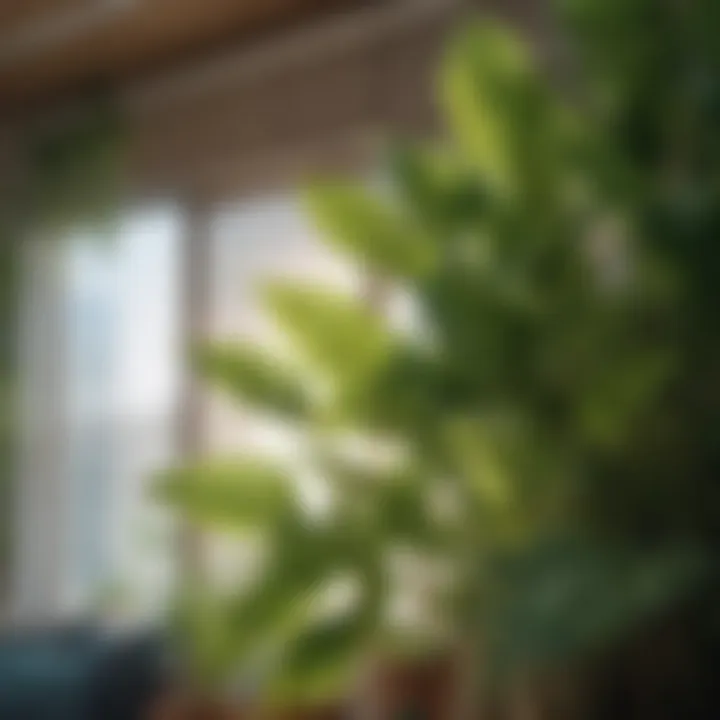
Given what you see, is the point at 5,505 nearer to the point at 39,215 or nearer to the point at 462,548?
the point at 39,215

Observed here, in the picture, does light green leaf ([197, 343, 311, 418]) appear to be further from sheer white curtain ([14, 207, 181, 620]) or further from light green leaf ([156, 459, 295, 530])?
sheer white curtain ([14, 207, 181, 620])

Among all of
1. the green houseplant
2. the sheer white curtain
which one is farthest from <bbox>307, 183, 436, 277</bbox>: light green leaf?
the sheer white curtain

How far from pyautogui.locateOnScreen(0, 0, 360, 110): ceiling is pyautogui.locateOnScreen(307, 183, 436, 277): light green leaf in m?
0.39

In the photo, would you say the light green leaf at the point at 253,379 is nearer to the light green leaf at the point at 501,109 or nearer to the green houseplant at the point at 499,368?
the green houseplant at the point at 499,368

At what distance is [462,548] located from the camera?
0.86 meters

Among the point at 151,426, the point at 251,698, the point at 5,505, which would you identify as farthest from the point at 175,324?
the point at 251,698

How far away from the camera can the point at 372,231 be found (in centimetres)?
86

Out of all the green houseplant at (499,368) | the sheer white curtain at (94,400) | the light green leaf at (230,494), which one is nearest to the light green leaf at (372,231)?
the green houseplant at (499,368)

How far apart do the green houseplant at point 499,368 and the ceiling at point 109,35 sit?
0.36 metres

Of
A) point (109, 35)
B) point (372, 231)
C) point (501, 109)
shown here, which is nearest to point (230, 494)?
Answer: point (372, 231)

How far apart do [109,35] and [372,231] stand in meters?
0.50

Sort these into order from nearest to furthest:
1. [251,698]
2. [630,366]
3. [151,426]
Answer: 1. [630,366]
2. [251,698]
3. [151,426]

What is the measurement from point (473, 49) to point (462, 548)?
1.06 ft

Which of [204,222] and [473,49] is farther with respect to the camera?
[204,222]
